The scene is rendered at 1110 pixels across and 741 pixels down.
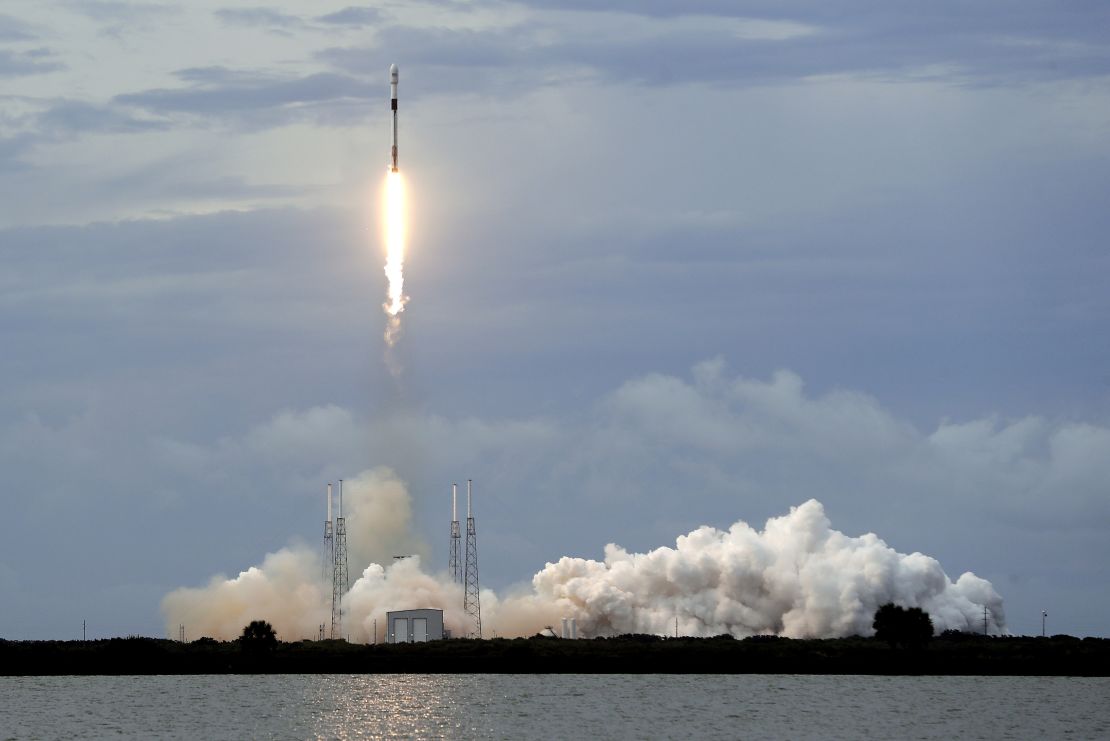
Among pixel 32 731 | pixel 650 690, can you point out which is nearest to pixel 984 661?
pixel 650 690

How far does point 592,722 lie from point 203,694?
5535cm

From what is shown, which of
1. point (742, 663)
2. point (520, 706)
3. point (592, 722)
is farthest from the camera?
point (742, 663)

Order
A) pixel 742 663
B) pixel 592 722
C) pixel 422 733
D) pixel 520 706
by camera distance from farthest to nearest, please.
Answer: pixel 742 663 → pixel 520 706 → pixel 592 722 → pixel 422 733

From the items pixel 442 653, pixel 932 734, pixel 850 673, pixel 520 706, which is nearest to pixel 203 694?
pixel 442 653

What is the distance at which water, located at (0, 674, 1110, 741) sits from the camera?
137 meters

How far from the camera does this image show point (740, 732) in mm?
135875

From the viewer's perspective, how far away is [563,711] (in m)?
157

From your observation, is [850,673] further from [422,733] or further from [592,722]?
[422,733]

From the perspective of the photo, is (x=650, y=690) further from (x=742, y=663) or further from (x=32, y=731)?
(x=32, y=731)

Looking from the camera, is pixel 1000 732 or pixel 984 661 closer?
pixel 1000 732

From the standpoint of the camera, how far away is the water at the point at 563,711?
137 meters

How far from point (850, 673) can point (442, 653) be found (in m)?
42.7

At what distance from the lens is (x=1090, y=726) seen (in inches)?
5738

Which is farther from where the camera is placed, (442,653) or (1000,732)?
(442,653)
